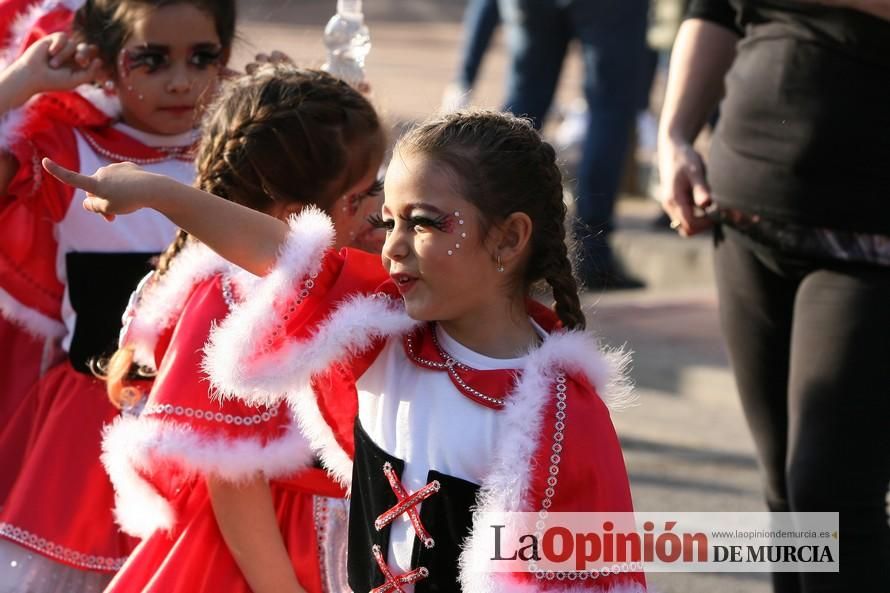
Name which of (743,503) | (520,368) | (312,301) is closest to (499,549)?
(520,368)

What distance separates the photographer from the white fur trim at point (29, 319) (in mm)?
3021

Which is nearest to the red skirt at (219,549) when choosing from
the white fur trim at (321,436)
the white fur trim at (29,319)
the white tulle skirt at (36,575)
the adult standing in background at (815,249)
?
the white fur trim at (321,436)

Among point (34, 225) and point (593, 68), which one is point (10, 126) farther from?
point (593, 68)

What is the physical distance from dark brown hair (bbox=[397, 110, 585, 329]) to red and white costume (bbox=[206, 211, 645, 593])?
9cm

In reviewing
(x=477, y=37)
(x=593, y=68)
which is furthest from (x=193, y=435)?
(x=477, y=37)

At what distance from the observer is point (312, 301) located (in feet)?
7.29

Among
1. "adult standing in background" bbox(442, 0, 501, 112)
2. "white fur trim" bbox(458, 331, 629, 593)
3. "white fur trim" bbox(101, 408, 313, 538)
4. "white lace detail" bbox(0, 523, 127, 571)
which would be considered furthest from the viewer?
"adult standing in background" bbox(442, 0, 501, 112)

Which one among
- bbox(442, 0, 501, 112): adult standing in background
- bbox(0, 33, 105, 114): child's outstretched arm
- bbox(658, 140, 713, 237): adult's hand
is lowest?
bbox(442, 0, 501, 112): adult standing in background

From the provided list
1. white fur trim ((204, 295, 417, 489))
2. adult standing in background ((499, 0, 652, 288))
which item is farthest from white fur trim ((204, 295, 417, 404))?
adult standing in background ((499, 0, 652, 288))

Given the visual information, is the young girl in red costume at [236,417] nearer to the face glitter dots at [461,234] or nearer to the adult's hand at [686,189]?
the face glitter dots at [461,234]

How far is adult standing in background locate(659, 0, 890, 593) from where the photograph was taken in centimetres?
260

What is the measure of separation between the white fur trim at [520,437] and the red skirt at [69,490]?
103 cm

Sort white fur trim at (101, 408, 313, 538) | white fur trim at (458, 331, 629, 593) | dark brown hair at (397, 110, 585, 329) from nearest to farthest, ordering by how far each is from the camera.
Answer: white fur trim at (458, 331, 629, 593) → dark brown hair at (397, 110, 585, 329) → white fur trim at (101, 408, 313, 538)

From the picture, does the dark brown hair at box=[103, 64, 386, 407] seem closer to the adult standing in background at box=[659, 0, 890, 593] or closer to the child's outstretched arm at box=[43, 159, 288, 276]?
the child's outstretched arm at box=[43, 159, 288, 276]
